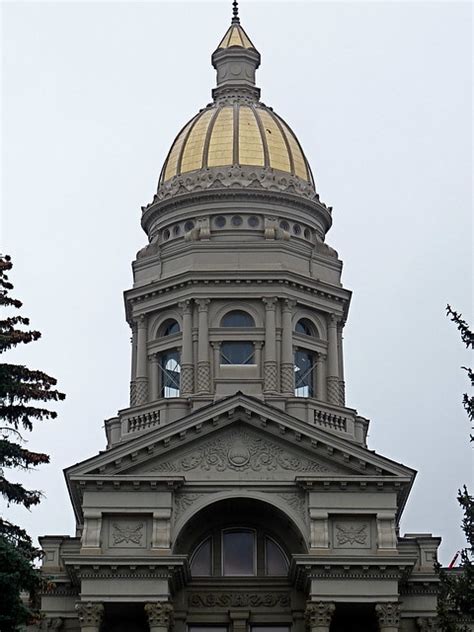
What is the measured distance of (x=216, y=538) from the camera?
2275 inches

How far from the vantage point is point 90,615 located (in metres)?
53.1

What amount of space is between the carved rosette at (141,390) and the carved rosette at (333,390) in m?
7.36

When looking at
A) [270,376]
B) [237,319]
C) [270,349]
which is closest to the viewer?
[270,376]

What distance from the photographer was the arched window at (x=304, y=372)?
217 feet

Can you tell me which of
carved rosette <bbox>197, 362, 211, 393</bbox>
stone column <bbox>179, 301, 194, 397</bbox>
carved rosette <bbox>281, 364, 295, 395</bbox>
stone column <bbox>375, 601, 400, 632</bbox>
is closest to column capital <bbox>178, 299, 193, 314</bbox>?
stone column <bbox>179, 301, 194, 397</bbox>

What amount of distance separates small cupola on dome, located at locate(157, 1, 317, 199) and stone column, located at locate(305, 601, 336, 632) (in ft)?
73.2

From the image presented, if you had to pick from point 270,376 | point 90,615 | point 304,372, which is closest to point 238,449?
point 90,615

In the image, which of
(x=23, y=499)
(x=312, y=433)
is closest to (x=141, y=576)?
(x=312, y=433)

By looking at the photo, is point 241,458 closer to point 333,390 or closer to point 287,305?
point 333,390

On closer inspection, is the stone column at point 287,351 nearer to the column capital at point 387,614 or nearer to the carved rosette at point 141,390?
the carved rosette at point 141,390

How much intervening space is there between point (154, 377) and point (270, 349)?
17.5ft

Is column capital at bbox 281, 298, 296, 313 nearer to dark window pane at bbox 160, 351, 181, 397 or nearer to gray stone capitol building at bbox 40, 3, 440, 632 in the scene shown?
gray stone capitol building at bbox 40, 3, 440, 632

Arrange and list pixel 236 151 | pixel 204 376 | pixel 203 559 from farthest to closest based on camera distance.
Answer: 1. pixel 236 151
2. pixel 204 376
3. pixel 203 559

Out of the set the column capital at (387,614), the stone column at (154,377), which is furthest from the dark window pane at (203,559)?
the stone column at (154,377)
